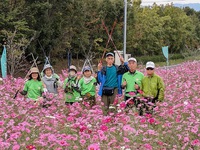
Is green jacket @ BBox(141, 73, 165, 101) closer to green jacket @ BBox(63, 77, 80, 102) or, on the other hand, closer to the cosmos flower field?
the cosmos flower field

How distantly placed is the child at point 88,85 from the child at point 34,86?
2.42 ft

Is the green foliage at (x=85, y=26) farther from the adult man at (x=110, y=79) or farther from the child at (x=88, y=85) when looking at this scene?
the adult man at (x=110, y=79)

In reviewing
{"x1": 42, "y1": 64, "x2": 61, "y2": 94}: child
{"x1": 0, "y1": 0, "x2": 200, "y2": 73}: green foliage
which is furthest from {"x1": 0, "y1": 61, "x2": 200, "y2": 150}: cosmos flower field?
{"x1": 0, "y1": 0, "x2": 200, "y2": 73}: green foliage

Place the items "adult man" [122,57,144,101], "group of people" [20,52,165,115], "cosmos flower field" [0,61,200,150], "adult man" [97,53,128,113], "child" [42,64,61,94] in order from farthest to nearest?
"child" [42,64,61,94], "adult man" [97,53,128,113], "group of people" [20,52,165,115], "adult man" [122,57,144,101], "cosmos flower field" [0,61,200,150]

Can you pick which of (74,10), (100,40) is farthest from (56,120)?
(100,40)

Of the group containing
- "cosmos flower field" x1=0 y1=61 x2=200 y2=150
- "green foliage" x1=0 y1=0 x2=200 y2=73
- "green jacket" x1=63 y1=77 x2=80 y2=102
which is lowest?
"cosmos flower field" x1=0 y1=61 x2=200 y2=150

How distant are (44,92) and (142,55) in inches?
1470

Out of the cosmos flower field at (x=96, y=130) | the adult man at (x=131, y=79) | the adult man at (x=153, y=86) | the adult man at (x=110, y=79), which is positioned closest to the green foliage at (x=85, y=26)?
the adult man at (x=110, y=79)

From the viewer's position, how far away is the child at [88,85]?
7.08 metres


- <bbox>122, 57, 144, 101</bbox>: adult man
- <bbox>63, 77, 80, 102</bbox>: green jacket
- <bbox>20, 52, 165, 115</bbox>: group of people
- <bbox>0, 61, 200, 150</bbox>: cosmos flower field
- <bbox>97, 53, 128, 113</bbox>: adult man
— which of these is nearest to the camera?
<bbox>0, 61, 200, 150</bbox>: cosmos flower field

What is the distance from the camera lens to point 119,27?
3406 cm

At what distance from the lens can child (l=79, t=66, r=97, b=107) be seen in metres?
7.08

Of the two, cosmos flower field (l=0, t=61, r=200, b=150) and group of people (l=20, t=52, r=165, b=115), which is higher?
group of people (l=20, t=52, r=165, b=115)

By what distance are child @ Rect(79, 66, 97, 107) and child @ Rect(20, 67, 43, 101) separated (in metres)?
0.74
